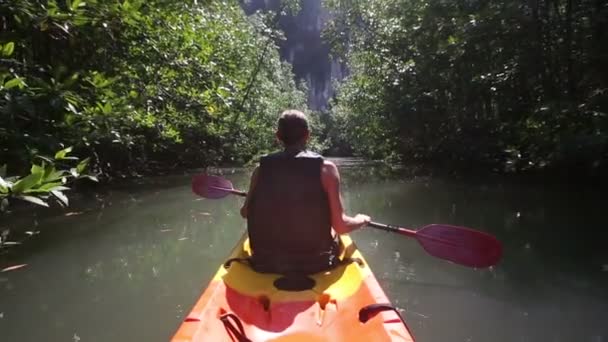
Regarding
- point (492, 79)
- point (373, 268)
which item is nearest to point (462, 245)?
point (373, 268)

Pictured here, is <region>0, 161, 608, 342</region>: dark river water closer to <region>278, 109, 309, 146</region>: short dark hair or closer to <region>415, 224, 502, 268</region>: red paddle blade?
<region>415, 224, 502, 268</region>: red paddle blade

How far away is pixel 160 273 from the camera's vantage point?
183 inches

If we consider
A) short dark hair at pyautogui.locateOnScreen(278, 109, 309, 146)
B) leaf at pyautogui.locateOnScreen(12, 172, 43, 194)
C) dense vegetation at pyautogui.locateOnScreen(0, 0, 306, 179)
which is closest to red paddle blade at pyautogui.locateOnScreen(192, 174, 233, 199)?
dense vegetation at pyautogui.locateOnScreen(0, 0, 306, 179)

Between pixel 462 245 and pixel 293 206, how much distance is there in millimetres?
1451

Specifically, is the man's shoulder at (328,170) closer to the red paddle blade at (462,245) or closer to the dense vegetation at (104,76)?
the red paddle blade at (462,245)

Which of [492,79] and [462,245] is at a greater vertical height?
[492,79]

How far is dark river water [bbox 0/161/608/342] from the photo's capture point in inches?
134

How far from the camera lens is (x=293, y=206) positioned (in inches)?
116

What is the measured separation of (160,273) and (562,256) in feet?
12.5

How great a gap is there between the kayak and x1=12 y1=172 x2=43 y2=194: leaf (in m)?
0.91

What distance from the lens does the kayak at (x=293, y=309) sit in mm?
2309

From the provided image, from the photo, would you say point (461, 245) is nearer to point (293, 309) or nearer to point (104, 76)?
point (293, 309)

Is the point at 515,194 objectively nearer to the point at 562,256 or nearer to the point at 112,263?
the point at 562,256

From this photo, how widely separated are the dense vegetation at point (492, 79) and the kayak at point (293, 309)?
660 centimetres
